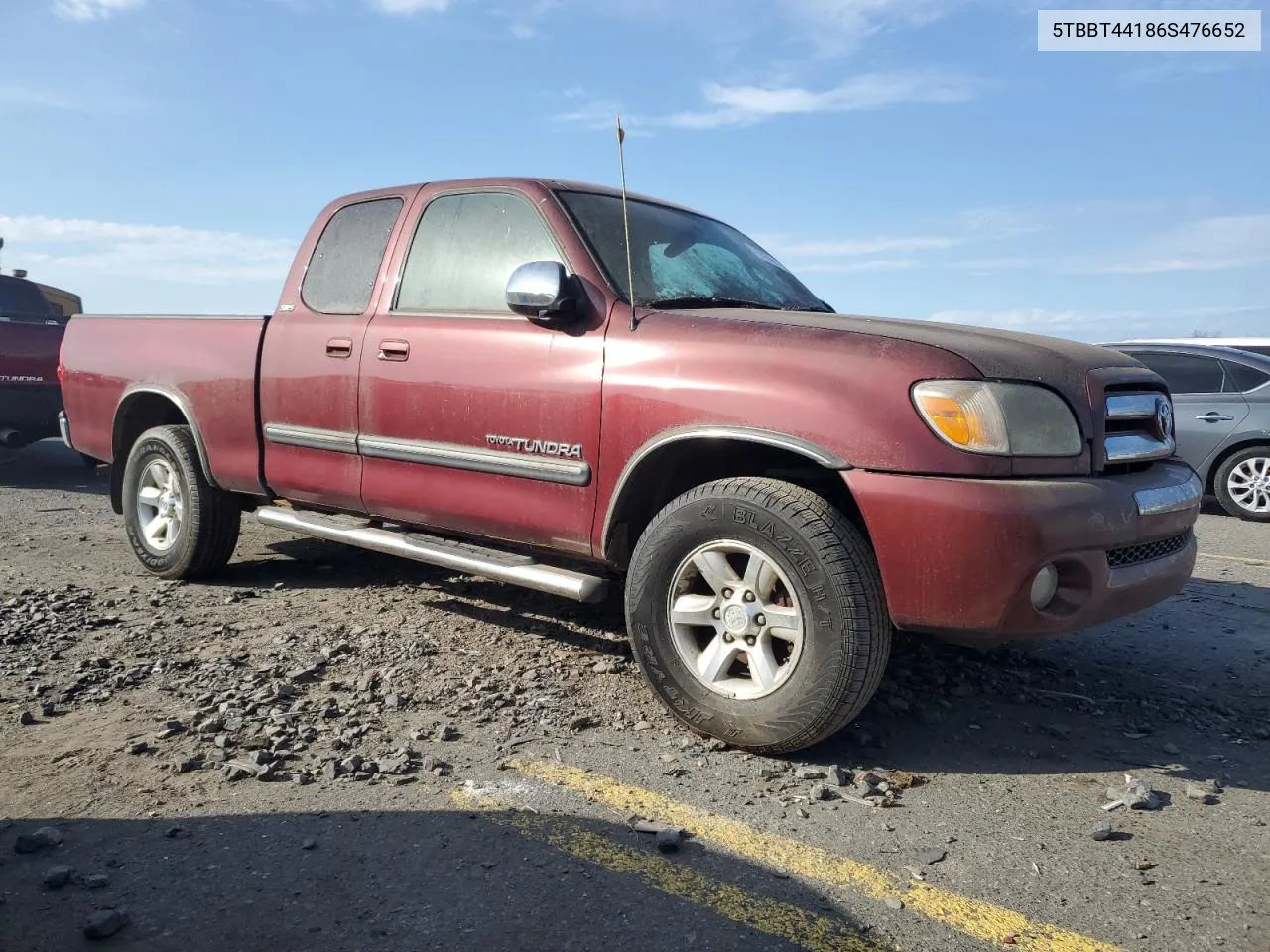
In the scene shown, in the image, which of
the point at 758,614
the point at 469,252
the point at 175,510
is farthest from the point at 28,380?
the point at 758,614

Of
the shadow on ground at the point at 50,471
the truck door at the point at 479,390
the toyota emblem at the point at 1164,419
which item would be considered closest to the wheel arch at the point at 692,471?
the truck door at the point at 479,390

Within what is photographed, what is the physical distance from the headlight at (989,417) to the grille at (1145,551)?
0.37m

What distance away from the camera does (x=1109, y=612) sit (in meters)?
2.92

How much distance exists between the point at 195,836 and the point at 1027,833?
7.08 feet

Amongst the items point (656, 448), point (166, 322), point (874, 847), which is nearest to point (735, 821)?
point (874, 847)

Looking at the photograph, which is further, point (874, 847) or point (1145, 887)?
point (874, 847)

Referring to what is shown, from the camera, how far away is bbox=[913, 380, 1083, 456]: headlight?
277 centimetres

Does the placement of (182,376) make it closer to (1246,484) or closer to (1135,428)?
(1135,428)

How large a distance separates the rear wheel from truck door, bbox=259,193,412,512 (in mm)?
7797

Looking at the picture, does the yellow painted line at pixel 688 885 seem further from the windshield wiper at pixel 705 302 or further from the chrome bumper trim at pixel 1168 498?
the windshield wiper at pixel 705 302

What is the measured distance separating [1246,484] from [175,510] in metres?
8.63

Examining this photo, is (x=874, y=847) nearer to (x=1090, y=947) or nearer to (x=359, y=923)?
(x=1090, y=947)

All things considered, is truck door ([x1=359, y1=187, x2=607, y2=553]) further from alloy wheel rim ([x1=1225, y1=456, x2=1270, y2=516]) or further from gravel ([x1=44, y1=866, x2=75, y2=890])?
alloy wheel rim ([x1=1225, y1=456, x2=1270, y2=516])

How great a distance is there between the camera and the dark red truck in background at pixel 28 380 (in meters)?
8.77
